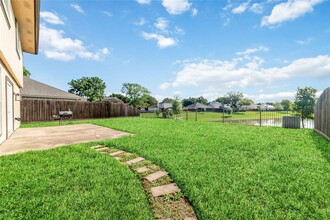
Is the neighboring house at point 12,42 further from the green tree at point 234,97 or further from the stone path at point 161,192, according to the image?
the green tree at point 234,97

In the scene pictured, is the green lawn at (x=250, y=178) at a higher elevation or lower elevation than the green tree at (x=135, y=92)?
lower

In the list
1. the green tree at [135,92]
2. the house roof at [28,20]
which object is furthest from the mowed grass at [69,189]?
the green tree at [135,92]

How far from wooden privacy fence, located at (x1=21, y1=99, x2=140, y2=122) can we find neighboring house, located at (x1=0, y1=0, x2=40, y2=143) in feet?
15.5

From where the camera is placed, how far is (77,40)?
18.0 metres

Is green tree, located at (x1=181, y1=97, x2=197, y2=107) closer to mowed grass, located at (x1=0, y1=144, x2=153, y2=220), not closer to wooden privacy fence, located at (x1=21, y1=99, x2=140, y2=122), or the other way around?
wooden privacy fence, located at (x1=21, y1=99, x2=140, y2=122)

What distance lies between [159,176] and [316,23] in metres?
10.9

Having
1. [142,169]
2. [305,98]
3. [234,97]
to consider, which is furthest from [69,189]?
[234,97]

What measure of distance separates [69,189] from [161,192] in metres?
1.25

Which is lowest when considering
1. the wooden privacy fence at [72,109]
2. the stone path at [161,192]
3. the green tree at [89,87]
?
the stone path at [161,192]

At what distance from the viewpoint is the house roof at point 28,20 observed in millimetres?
6979

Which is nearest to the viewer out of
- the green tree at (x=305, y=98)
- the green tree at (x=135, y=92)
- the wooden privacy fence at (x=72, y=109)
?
the wooden privacy fence at (x=72, y=109)

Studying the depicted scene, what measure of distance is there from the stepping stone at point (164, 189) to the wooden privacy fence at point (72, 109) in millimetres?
14780

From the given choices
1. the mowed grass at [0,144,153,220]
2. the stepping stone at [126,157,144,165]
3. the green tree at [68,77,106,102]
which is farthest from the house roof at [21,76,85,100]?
the green tree at [68,77,106,102]

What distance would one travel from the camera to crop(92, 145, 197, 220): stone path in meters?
2.01
